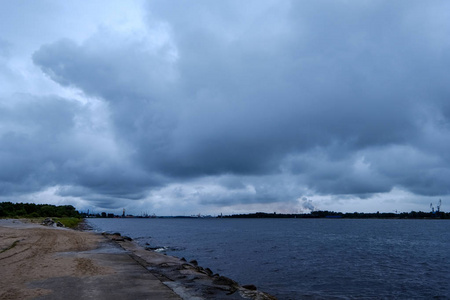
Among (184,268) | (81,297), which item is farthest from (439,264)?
(81,297)

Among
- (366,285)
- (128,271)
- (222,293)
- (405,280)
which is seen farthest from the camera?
(405,280)

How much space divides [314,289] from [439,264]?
78.4 feet

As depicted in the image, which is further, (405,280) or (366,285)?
(405,280)

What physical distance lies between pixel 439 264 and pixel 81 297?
4221cm

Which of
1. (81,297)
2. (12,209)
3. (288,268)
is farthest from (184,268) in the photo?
(12,209)

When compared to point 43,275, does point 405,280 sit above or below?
below

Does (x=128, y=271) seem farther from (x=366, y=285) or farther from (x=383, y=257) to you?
(x=383, y=257)

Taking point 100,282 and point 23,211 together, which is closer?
point 100,282

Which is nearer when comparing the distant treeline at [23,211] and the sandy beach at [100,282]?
the sandy beach at [100,282]

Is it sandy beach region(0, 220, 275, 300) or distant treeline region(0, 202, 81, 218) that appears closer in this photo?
sandy beach region(0, 220, 275, 300)

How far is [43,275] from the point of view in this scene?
17.7 meters

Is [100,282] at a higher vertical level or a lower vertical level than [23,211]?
lower

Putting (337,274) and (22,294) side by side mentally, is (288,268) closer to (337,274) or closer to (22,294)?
(337,274)

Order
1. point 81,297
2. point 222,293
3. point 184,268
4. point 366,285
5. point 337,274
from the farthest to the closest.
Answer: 1. point 337,274
2. point 366,285
3. point 184,268
4. point 222,293
5. point 81,297
